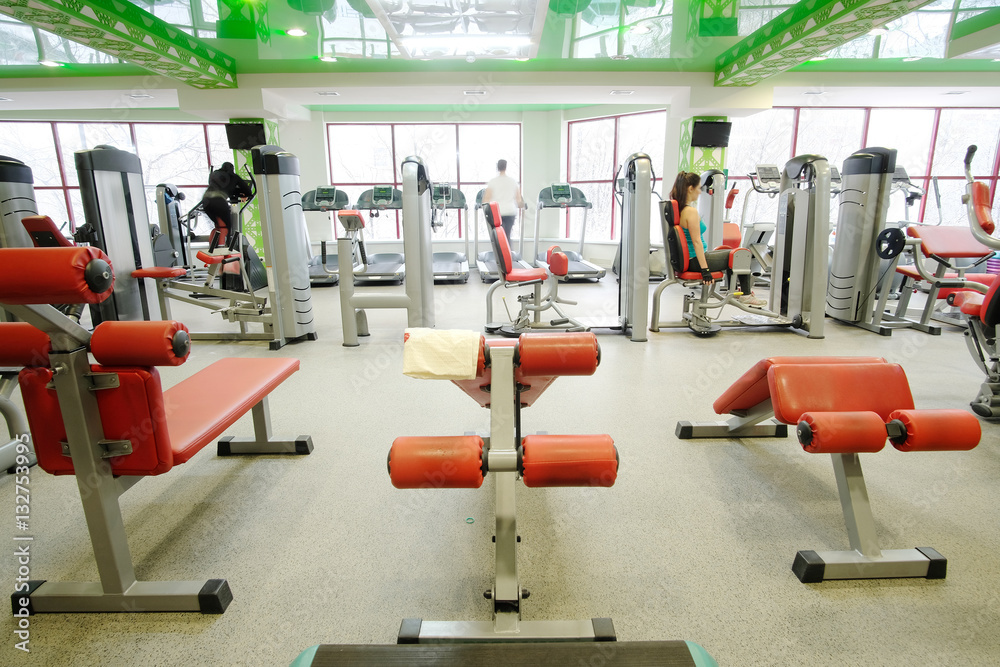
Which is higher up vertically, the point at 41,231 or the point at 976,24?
the point at 976,24

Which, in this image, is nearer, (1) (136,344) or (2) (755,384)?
(1) (136,344)

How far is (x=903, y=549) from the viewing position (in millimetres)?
1819

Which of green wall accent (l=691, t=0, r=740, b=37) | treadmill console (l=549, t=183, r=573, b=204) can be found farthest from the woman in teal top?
treadmill console (l=549, t=183, r=573, b=204)

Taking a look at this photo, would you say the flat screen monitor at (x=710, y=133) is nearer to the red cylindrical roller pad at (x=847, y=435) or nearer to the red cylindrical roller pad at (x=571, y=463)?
the red cylindrical roller pad at (x=847, y=435)

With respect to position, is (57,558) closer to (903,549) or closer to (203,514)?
(203,514)

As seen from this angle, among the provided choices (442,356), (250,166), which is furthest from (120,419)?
(250,166)

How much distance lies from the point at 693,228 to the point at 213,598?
4.32m

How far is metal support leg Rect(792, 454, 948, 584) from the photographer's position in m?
1.71

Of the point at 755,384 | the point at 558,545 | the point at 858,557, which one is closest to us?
the point at 858,557

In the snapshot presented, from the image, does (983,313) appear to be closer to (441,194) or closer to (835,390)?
(835,390)

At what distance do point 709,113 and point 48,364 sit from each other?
827 cm

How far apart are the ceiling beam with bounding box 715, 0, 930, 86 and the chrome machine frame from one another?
3.99 m

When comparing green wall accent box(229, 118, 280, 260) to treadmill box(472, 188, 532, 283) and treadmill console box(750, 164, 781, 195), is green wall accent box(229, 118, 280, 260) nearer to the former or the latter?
treadmill box(472, 188, 532, 283)

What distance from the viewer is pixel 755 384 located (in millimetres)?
2193
